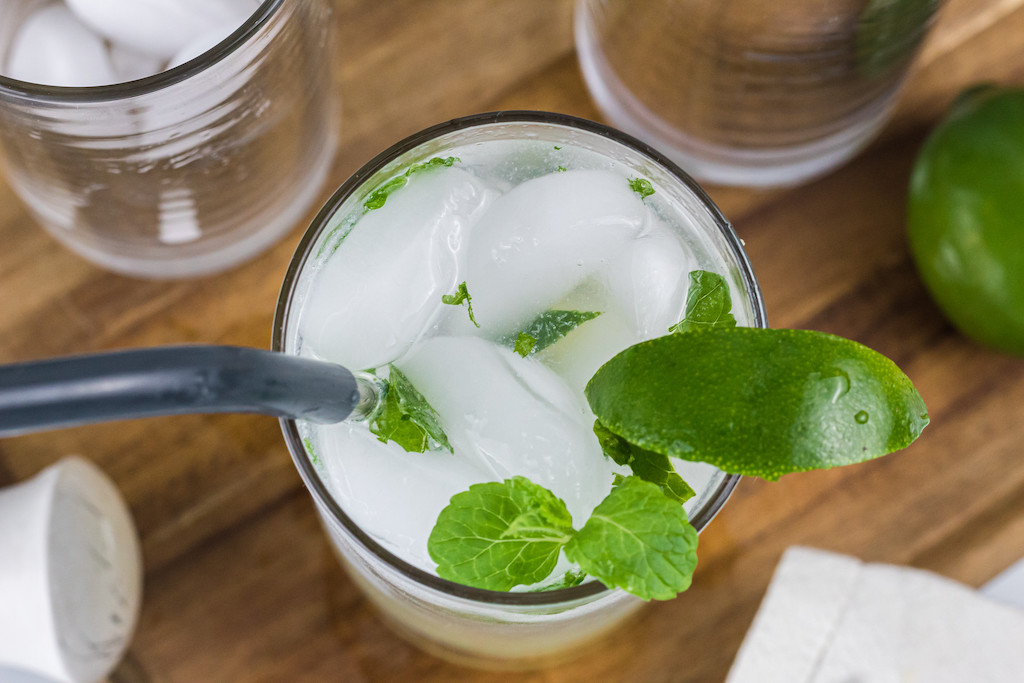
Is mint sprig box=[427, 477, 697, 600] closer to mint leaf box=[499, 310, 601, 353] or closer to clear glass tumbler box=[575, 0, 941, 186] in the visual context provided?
mint leaf box=[499, 310, 601, 353]

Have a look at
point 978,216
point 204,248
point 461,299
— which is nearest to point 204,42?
point 204,248

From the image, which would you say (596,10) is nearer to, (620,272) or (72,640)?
(620,272)

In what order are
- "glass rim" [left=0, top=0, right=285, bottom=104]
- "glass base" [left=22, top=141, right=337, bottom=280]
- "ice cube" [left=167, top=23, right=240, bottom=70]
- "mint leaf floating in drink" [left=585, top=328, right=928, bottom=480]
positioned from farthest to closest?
"glass base" [left=22, top=141, right=337, bottom=280] < "ice cube" [left=167, top=23, right=240, bottom=70] < "glass rim" [left=0, top=0, right=285, bottom=104] < "mint leaf floating in drink" [left=585, top=328, right=928, bottom=480]

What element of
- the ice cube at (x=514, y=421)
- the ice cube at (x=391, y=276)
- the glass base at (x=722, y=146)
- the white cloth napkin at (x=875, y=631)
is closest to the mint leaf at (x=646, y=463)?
the ice cube at (x=514, y=421)

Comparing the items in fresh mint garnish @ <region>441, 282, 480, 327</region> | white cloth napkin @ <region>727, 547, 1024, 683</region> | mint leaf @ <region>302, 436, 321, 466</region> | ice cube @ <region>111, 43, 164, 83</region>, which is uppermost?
ice cube @ <region>111, 43, 164, 83</region>

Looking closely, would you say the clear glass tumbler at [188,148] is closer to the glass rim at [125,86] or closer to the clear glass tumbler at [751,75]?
the glass rim at [125,86]

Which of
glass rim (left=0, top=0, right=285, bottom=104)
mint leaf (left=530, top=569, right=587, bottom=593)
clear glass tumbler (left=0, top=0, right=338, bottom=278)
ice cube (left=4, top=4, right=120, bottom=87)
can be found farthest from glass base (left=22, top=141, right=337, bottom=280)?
mint leaf (left=530, top=569, right=587, bottom=593)
